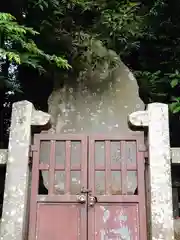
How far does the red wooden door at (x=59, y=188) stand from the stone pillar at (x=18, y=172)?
103mm

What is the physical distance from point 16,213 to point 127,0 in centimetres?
391

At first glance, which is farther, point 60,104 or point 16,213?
point 60,104

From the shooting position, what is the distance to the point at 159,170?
3.49 meters

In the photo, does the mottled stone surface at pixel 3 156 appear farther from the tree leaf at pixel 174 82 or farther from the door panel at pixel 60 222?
the tree leaf at pixel 174 82

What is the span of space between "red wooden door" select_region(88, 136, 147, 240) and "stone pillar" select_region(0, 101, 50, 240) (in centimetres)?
64

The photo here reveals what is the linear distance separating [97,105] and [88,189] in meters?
1.56

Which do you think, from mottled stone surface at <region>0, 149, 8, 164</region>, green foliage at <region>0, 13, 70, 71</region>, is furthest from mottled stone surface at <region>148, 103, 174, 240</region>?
mottled stone surface at <region>0, 149, 8, 164</region>

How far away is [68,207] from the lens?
3.44 metres

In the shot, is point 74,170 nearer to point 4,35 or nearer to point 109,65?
point 4,35

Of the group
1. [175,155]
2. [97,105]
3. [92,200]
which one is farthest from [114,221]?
[97,105]

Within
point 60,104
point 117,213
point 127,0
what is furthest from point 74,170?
point 127,0

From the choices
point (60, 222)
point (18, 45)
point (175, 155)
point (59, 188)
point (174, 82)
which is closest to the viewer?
point (60, 222)

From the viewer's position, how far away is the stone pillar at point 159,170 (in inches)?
131

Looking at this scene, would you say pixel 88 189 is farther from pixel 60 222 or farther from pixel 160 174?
pixel 160 174
